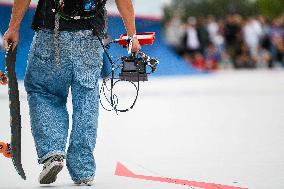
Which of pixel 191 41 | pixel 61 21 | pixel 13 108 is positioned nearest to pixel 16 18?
pixel 61 21

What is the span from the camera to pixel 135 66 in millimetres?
6227

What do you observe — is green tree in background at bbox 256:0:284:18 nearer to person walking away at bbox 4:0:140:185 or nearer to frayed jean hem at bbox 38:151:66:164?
person walking away at bbox 4:0:140:185

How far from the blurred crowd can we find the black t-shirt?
24402mm

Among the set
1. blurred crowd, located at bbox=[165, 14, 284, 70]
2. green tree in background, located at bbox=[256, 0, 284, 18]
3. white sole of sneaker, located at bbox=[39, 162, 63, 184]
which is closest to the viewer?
white sole of sneaker, located at bbox=[39, 162, 63, 184]

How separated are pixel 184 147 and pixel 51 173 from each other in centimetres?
249

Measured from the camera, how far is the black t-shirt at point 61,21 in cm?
601

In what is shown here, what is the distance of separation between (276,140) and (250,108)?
14.3 ft

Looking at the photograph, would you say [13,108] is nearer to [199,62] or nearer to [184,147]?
[184,147]

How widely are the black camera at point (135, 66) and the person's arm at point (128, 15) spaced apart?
0.42 ft

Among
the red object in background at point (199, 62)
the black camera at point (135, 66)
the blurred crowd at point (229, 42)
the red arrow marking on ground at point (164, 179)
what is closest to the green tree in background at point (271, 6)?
the blurred crowd at point (229, 42)

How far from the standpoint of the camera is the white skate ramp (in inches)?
250

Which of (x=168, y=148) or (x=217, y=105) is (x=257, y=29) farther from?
(x=168, y=148)

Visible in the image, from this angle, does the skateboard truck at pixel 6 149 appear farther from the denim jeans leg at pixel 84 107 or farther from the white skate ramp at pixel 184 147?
the denim jeans leg at pixel 84 107

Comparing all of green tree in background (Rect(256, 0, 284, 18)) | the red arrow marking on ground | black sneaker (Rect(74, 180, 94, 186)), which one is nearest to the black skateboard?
black sneaker (Rect(74, 180, 94, 186))
